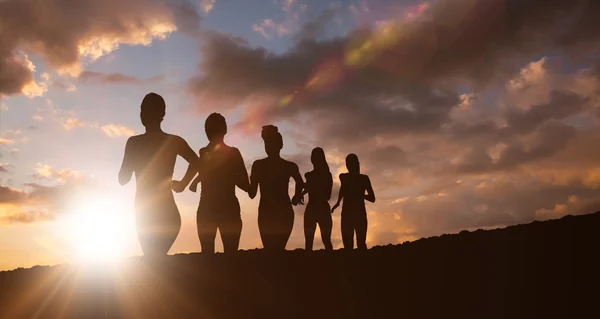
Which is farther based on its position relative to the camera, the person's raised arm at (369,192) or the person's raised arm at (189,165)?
the person's raised arm at (369,192)

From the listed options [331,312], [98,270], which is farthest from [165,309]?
[331,312]

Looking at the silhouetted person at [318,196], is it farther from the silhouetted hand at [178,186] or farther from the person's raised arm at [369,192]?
the silhouetted hand at [178,186]

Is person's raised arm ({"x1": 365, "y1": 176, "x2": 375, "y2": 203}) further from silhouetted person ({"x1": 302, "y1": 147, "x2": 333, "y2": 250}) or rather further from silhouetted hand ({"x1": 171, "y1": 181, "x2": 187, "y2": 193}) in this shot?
silhouetted hand ({"x1": 171, "y1": 181, "x2": 187, "y2": 193})

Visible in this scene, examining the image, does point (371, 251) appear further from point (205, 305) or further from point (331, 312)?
point (205, 305)

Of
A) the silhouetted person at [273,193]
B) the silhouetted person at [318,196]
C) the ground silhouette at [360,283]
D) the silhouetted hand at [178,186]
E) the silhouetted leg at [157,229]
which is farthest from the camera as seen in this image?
the silhouetted person at [318,196]

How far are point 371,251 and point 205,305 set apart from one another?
226 centimetres

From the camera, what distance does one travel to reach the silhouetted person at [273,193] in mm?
12039

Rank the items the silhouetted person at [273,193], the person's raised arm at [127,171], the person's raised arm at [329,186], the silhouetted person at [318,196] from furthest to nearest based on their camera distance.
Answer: the person's raised arm at [329,186] < the silhouetted person at [318,196] < the silhouetted person at [273,193] < the person's raised arm at [127,171]

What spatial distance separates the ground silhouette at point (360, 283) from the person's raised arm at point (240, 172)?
2.75 m

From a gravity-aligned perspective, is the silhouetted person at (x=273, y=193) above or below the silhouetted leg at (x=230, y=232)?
above

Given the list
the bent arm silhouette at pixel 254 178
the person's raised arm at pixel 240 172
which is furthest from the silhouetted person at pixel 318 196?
the person's raised arm at pixel 240 172

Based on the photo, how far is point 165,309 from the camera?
819 cm

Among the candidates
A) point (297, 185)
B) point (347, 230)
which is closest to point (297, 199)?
point (297, 185)

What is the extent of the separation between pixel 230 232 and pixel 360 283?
3.64m
